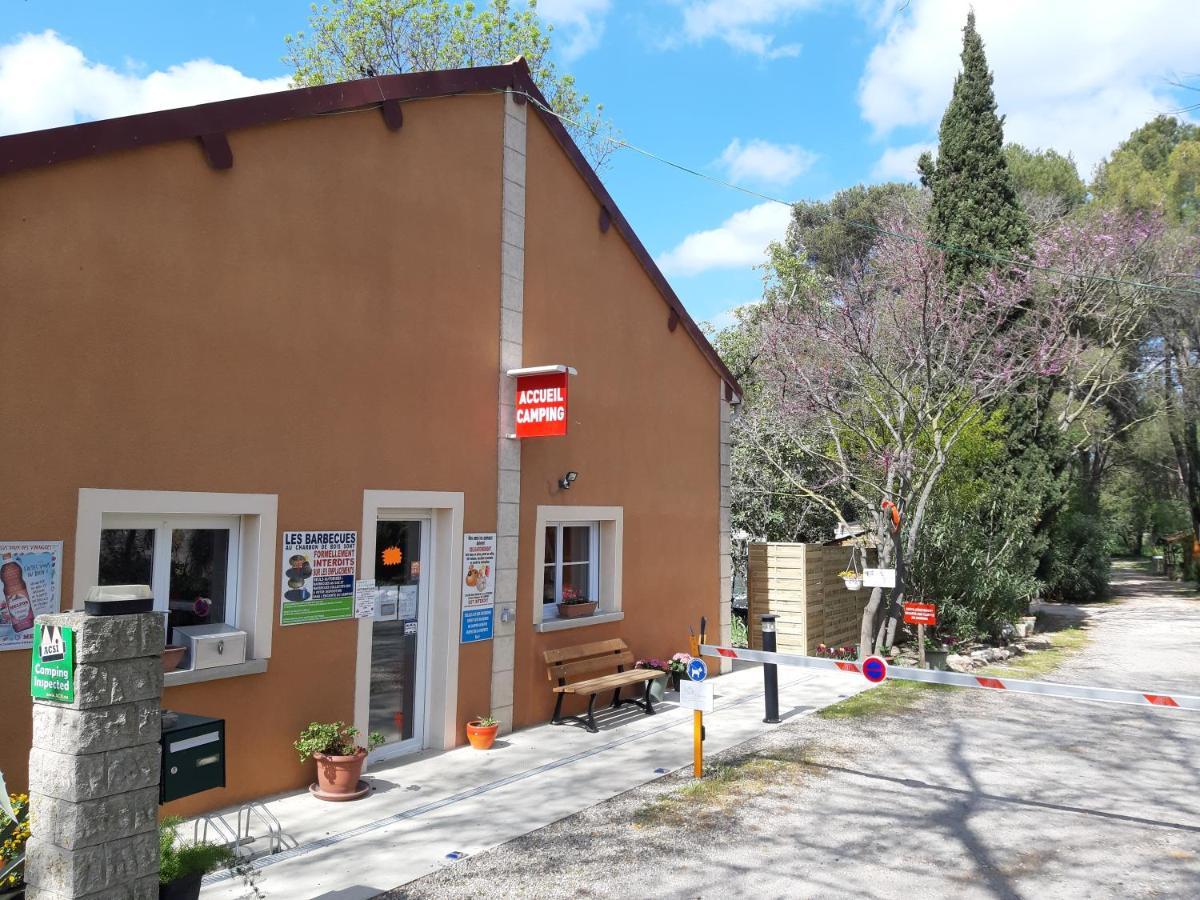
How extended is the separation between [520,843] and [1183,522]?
150ft

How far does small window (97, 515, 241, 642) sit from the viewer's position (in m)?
5.90

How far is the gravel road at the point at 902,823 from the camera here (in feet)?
17.9

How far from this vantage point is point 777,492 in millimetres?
16922

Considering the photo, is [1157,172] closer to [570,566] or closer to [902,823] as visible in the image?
[570,566]

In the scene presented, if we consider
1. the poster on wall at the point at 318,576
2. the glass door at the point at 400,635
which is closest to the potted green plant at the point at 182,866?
the poster on wall at the point at 318,576

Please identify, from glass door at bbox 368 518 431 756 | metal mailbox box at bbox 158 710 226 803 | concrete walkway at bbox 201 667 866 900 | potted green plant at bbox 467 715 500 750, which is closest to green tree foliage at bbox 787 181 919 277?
concrete walkway at bbox 201 667 866 900

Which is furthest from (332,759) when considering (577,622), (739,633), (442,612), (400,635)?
(739,633)

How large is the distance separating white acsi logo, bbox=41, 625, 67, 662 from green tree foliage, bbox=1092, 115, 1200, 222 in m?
28.2

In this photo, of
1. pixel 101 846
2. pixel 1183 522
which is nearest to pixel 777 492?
pixel 101 846

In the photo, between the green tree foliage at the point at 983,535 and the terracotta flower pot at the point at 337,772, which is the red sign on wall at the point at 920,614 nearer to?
the green tree foliage at the point at 983,535

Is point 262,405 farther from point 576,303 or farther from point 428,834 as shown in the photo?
point 576,303

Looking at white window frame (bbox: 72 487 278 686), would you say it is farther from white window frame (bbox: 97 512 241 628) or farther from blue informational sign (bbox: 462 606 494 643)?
blue informational sign (bbox: 462 606 494 643)

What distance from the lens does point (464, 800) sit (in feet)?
22.6

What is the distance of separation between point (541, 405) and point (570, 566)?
254 cm
